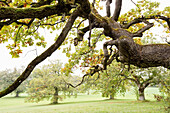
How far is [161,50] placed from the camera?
4.93 meters

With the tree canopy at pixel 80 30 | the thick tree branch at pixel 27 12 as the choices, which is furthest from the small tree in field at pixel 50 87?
the thick tree branch at pixel 27 12

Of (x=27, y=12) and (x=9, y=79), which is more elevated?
(x=27, y=12)

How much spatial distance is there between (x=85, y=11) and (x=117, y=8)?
2.59 metres

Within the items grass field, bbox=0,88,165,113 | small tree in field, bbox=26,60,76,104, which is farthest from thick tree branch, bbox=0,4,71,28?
small tree in field, bbox=26,60,76,104

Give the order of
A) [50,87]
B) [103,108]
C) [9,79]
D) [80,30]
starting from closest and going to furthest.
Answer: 1. [80,30]
2. [103,108]
3. [50,87]
4. [9,79]

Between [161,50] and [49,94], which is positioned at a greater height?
[161,50]

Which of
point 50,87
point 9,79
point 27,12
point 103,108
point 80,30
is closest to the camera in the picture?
point 27,12

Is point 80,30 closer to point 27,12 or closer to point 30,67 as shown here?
point 27,12

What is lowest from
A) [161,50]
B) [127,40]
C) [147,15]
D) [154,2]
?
[161,50]

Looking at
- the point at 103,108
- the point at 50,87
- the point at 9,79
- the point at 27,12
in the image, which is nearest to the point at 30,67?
the point at 27,12

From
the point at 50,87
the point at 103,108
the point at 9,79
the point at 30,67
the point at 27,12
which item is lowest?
the point at 103,108

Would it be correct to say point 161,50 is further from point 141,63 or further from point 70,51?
point 70,51

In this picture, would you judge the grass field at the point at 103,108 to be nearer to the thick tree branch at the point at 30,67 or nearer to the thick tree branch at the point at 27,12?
the thick tree branch at the point at 30,67

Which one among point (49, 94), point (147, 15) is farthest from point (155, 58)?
point (49, 94)
